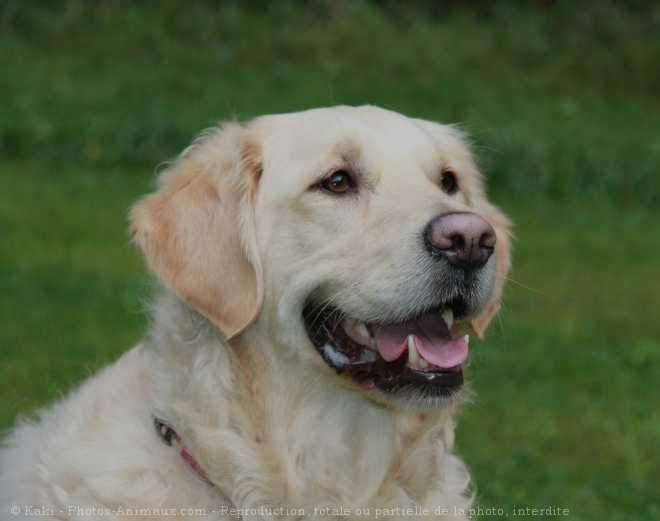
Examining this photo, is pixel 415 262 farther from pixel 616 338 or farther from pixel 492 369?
pixel 616 338

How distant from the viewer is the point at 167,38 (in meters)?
16.0

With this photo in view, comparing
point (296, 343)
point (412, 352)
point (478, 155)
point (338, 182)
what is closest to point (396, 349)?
point (412, 352)

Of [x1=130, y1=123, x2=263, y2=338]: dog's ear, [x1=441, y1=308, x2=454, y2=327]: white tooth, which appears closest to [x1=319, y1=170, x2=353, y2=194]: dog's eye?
[x1=130, y1=123, x2=263, y2=338]: dog's ear

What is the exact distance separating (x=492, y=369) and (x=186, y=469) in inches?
162

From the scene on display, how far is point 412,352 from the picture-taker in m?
3.76

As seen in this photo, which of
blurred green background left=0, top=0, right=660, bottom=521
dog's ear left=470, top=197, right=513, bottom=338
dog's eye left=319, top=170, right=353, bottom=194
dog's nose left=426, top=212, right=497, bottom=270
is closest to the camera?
dog's nose left=426, top=212, right=497, bottom=270

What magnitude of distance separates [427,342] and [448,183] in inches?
28.6

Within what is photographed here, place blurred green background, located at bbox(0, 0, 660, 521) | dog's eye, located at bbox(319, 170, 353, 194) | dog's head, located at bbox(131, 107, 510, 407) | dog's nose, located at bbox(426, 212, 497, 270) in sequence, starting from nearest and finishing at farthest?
dog's nose, located at bbox(426, 212, 497, 270) → dog's head, located at bbox(131, 107, 510, 407) → dog's eye, located at bbox(319, 170, 353, 194) → blurred green background, located at bbox(0, 0, 660, 521)

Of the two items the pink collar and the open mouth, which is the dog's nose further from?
the pink collar

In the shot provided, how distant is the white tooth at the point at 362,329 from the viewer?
384cm

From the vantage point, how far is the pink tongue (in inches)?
150

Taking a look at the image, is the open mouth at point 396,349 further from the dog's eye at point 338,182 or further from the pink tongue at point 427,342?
the dog's eye at point 338,182

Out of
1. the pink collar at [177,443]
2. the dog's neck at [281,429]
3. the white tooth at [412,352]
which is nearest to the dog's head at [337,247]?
the white tooth at [412,352]

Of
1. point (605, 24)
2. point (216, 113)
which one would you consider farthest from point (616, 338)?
point (605, 24)
